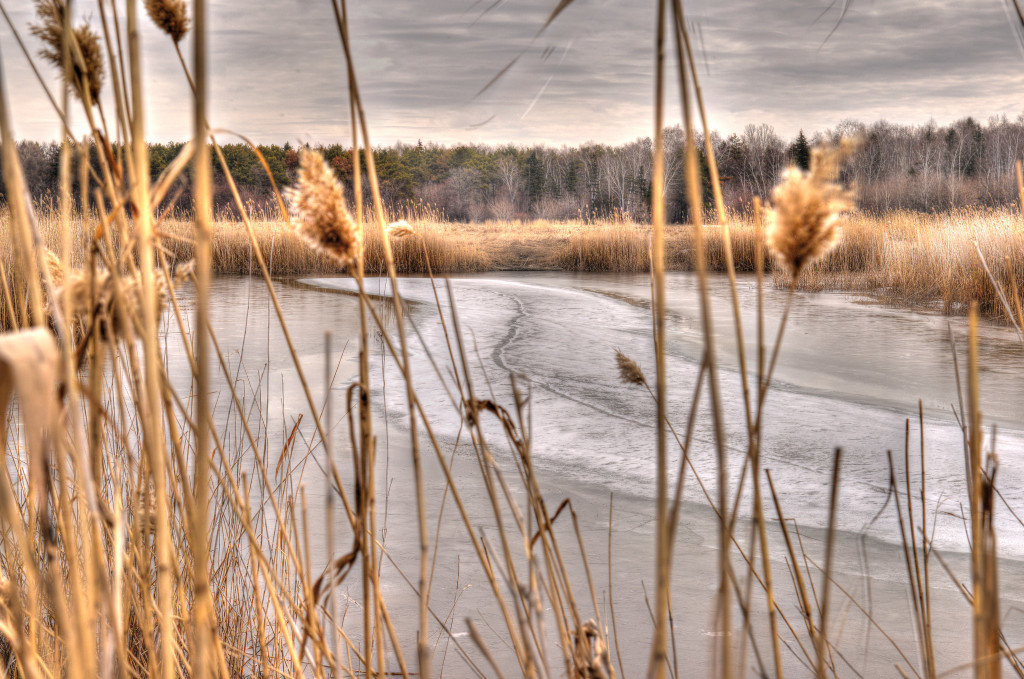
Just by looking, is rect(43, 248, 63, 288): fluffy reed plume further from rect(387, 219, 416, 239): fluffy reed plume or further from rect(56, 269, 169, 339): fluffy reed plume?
rect(387, 219, 416, 239): fluffy reed plume

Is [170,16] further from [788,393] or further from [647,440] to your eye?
[788,393]

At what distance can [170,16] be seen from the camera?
0.50 metres

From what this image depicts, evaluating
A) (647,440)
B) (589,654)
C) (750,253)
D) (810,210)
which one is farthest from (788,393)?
(750,253)

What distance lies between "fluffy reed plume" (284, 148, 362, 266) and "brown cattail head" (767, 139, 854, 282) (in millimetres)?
228

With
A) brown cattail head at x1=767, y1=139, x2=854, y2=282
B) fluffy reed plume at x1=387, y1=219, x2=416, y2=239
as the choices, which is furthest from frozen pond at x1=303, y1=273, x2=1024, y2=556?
brown cattail head at x1=767, y1=139, x2=854, y2=282

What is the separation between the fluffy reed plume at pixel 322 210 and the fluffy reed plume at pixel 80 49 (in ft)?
0.47

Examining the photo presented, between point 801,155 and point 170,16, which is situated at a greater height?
point 801,155

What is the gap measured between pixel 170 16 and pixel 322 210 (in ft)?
0.62

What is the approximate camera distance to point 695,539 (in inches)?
84.1

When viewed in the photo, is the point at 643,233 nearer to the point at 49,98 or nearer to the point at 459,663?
the point at 459,663

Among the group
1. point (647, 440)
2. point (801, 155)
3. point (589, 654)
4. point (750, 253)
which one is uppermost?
point (801, 155)

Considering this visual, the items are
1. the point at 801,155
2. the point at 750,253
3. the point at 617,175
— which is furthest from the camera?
the point at 617,175

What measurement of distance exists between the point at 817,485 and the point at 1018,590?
29.4 inches

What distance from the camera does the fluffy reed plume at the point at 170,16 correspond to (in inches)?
19.4
